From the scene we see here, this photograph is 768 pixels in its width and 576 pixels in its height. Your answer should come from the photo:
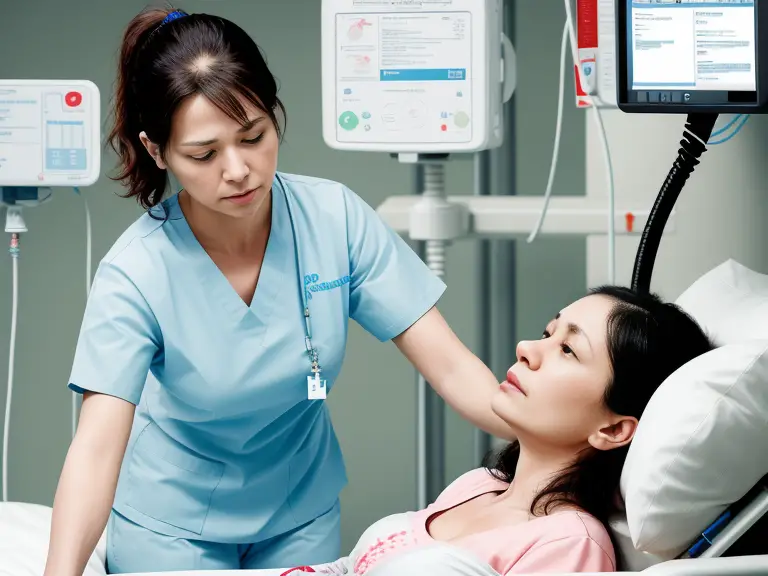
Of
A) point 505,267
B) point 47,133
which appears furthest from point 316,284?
point 505,267

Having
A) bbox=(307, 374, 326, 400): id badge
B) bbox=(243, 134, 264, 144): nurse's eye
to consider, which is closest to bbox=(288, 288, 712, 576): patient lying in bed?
bbox=(307, 374, 326, 400): id badge

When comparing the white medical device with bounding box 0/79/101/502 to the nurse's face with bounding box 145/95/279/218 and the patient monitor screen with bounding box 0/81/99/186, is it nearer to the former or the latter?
the patient monitor screen with bounding box 0/81/99/186

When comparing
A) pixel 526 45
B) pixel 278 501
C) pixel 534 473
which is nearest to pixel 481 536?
pixel 534 473

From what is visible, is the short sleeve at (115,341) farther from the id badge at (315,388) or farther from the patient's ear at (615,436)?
the patient's ear at (615,436)

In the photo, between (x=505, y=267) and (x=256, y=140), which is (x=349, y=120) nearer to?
(x=256, y=140)

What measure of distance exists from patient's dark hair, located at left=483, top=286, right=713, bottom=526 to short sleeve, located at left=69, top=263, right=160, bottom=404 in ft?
1.83

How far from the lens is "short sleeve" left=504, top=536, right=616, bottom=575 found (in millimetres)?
1220

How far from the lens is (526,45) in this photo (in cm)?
298

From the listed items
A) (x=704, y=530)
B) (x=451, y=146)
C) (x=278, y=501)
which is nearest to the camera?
(x=704, y=530)

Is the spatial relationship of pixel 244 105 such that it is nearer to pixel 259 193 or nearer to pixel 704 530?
pixel 259 193

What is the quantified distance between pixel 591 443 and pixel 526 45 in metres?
1.88

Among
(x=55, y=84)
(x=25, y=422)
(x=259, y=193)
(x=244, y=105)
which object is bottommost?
(x=25, y=422)

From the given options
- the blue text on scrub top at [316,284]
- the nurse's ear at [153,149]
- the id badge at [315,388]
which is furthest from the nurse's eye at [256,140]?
the id badge at [315,388]

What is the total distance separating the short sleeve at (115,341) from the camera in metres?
1.39
